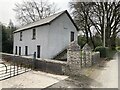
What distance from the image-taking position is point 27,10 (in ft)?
144

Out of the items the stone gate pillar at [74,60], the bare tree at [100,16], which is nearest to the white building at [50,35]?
the bare tree at [100,16]

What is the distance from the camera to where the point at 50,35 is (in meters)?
21.8

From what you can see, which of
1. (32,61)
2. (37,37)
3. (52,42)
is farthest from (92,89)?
(37,37)

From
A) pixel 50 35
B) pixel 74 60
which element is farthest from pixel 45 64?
pixel 50 35

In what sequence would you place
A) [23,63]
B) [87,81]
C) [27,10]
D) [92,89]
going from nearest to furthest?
[92,89] → [87,81] → [23,63] → [27,10]

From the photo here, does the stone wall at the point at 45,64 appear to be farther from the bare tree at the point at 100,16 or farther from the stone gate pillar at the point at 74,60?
the bare tree at the point at 100,16

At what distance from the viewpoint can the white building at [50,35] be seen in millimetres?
21750

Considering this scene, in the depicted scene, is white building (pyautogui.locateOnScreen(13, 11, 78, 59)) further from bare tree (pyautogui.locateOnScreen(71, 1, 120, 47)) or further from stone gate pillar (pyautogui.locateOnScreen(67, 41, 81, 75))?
stone gate pillar (pyautogui.locateOnScreen(67, 41, 81, 75))

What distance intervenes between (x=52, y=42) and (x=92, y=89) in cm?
1424

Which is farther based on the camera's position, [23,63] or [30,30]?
[30,30]

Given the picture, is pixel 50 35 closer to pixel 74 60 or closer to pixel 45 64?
pixel 45 64

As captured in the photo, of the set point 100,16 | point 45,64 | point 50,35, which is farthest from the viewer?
point 100,16

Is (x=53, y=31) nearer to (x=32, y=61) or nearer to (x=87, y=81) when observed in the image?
(x=32, y=61)

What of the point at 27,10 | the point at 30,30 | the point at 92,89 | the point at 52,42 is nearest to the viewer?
the point at 92,89
